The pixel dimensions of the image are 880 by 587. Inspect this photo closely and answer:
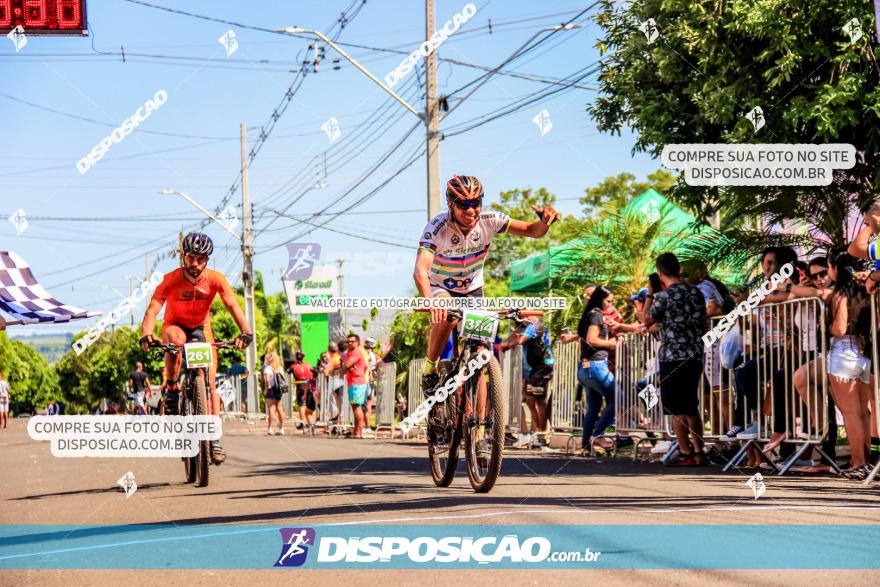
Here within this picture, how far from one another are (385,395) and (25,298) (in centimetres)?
762

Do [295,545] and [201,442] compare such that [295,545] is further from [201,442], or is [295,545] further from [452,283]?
[201,442]

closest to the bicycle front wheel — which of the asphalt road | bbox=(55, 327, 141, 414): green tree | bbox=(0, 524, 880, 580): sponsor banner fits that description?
the asphalt road

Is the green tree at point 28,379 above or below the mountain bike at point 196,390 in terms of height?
below

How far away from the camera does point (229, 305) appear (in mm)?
10578

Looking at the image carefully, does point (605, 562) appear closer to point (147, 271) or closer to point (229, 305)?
point (229, 305)

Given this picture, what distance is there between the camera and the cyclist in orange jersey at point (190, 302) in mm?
10422

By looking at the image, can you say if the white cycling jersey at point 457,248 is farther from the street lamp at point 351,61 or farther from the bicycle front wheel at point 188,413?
the street lamp at point 351,61

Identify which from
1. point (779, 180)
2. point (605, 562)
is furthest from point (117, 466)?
point (605, 562)

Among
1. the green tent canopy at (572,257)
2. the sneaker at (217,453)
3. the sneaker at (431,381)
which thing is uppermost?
the green tent canopy at (572,257)

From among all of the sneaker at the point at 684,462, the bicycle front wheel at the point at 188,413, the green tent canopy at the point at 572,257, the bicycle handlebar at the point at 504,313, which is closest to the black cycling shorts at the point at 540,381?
the sneaker at the point at 684,462

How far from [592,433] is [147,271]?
277 feet

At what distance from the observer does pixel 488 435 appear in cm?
819

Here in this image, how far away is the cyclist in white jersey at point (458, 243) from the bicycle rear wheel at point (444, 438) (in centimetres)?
22

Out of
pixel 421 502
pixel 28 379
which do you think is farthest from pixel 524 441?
pixel 28 379
